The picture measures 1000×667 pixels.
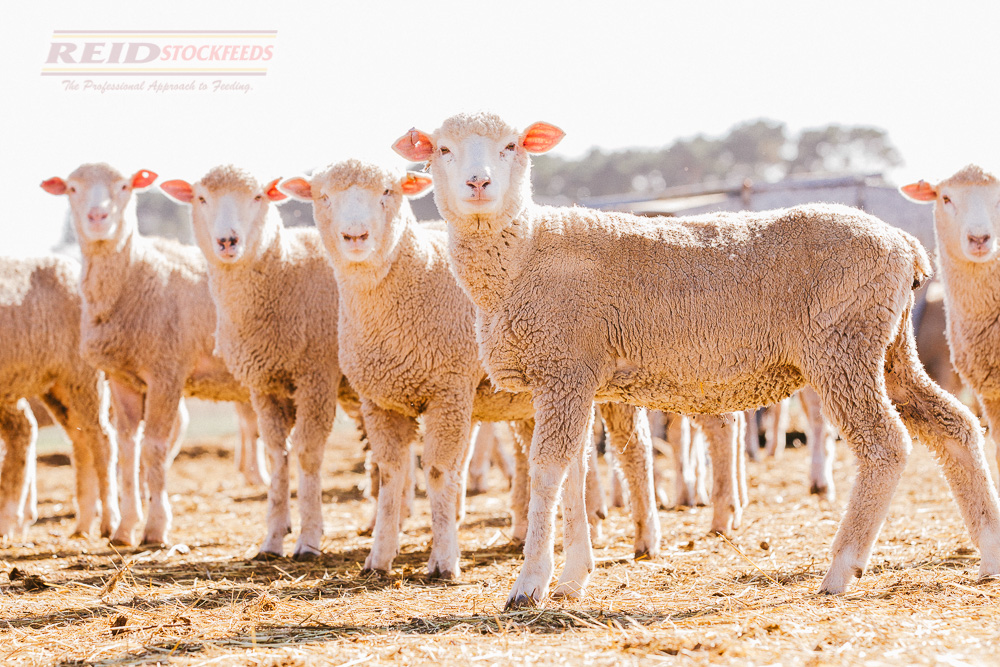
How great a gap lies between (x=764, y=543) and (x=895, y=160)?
4741 cm

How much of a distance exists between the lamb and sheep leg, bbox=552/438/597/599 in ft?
16.6

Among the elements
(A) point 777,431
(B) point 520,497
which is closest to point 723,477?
(B) point 520,497

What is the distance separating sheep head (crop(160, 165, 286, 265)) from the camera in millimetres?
6910

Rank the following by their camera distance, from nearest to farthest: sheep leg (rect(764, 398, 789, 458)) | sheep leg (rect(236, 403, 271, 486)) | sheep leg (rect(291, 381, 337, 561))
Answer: sheep leg (rect(291, 381, 337, 561)), sheep leg (rect(236, 403, 271, 486)), sheep leg (rect(764, 398, 789, 458))

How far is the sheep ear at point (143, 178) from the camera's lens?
26.4 ft

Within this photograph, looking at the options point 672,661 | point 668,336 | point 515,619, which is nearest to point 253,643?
point 515,619

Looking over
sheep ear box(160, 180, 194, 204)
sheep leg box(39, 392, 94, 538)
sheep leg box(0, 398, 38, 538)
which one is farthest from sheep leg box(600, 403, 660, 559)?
sheep leg box(0, 398, 38, 538)

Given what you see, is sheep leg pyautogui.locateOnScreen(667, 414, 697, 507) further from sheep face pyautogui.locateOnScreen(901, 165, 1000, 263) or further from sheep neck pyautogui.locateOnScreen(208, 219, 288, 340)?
sheep neck pyautogui.locateOnScreen(208, 219, 288, 340)

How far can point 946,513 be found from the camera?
7.34 m

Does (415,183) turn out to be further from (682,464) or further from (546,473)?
(682,464)

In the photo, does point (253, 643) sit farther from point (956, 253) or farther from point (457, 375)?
point (956, 253)

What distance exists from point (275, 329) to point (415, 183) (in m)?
1.58

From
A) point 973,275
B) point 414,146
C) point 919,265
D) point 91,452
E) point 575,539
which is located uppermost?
point 414,146

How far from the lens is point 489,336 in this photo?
4820 millimetres
